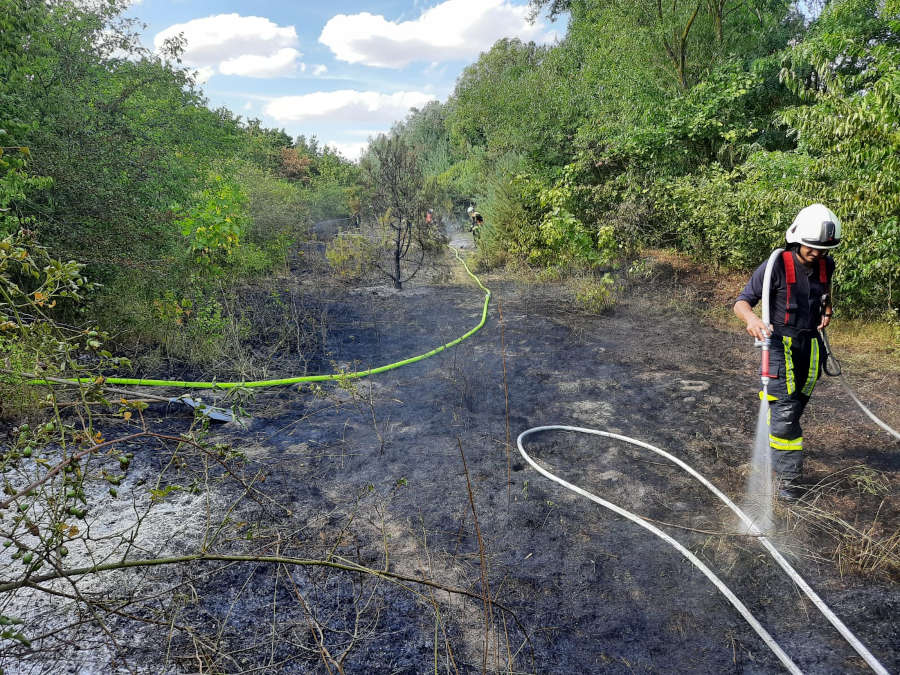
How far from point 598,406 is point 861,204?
3431mm

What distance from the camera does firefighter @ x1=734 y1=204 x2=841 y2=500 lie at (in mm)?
3086

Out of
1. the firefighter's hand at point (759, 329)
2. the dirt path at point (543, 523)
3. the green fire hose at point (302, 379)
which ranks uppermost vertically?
the firefighter's hand at point (759, 329)

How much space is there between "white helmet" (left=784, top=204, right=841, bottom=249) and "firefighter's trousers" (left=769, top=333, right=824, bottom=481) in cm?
55

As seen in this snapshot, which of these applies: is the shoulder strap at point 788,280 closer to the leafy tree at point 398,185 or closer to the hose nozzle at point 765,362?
the hose nozzle at point 765,362

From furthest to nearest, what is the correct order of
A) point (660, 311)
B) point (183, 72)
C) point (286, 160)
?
point (286, 160), point (183, 72), point (660, 311)

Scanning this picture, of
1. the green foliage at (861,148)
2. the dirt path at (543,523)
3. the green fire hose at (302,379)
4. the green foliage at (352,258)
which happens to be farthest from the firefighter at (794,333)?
the green foliage at (352,258)

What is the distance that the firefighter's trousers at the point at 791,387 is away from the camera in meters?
3.09

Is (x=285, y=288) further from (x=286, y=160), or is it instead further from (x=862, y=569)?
(x=286, y=160)

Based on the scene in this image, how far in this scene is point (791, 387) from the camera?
307 centimetres

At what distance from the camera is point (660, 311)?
308 inches

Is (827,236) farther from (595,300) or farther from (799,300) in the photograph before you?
(595,300)

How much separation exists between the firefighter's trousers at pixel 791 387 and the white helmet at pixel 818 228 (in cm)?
55

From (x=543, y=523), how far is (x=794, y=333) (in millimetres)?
1924

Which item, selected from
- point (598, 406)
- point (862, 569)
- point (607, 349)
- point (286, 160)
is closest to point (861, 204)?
point (607, 349)
